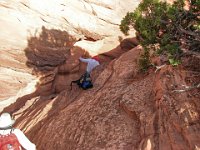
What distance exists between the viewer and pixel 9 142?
7.85 m

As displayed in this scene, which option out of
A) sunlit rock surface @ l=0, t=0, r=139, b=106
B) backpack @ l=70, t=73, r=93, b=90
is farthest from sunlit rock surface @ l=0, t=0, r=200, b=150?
backpack @ l=70, t=73, r=93, b=90

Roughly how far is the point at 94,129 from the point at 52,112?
11.8 feet

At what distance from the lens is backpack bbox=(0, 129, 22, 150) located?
7.84 m

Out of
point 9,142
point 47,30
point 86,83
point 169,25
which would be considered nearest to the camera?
point 9,142

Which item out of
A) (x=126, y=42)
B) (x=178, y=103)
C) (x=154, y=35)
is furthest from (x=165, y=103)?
(x=126, y=42)

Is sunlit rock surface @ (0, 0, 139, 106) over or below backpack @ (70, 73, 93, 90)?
over

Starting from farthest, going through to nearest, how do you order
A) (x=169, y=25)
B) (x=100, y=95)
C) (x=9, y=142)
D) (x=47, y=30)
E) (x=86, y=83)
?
(x=47, y=30)
(x=86, y=83)
(x=100, y=95)
(x=169, y=25)
(x=9, y=142)

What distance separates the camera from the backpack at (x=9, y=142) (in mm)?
7840

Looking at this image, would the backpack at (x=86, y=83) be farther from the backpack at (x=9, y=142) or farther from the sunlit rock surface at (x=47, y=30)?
the backpack at (x=9, y=142)

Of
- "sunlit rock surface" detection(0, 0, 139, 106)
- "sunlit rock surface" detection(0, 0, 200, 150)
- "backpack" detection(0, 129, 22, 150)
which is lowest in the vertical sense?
"backpack" detection(0, 129, 22, 150)

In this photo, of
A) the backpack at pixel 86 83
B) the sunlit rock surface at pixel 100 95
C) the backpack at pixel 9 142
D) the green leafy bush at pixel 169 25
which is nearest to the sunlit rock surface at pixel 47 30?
the sunlit rock surface at pixel 100 95

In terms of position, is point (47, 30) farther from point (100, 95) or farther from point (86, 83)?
point (100, 95)

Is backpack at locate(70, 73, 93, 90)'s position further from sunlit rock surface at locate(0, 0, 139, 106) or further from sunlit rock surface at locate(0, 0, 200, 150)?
Result: sunlit rock surface at locate(0, 0, 139, 106)

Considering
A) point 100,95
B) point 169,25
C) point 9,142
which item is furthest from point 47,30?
point 9,142
